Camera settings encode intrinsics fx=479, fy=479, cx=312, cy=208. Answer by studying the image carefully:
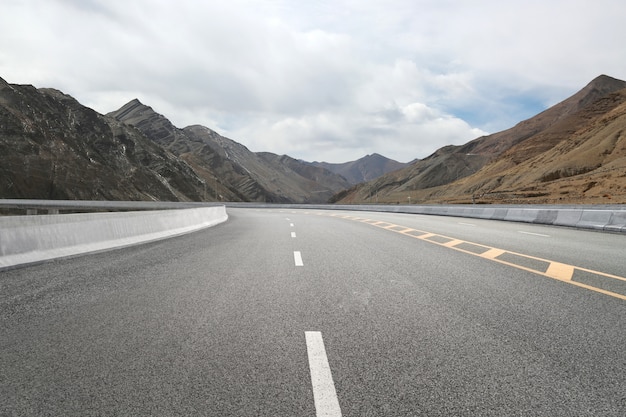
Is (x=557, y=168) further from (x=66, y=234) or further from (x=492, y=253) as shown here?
(x=66, y=234)

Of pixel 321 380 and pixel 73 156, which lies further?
pixel 73 156

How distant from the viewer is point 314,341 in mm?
4266

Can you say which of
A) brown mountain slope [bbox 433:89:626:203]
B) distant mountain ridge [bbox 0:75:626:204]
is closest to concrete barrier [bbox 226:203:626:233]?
brown mountain slope [bbox 433:89:626:203]

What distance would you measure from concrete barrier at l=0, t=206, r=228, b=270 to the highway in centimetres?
60

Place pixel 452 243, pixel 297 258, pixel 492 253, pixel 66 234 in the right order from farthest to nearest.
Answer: pixel 452 243 → pixel 492 253 → pixel 66 234 → pixel 297 258

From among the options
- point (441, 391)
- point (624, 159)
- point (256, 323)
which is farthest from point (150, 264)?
point (624, 159)

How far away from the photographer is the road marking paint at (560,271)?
24.7 ft

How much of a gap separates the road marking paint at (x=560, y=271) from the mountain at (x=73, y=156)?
94.3 metres

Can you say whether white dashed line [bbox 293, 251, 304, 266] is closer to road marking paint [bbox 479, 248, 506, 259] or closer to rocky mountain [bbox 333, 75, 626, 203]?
road marking paint [bbox 479, 248, 506, 259]

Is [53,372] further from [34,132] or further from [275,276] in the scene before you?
[34,132]

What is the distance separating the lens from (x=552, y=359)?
3.81 m

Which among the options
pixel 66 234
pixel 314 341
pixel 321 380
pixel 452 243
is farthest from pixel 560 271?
pixel 66 234

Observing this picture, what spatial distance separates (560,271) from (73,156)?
106 metres

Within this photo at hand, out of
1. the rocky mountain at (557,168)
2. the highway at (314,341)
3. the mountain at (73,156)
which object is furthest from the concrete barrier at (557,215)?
the mountain at (73,156)
